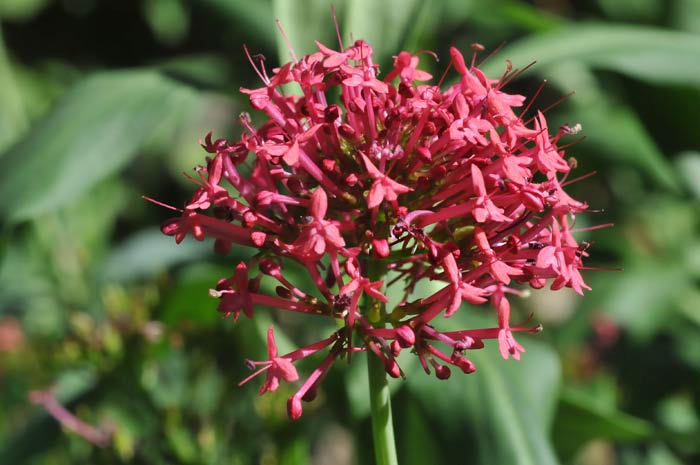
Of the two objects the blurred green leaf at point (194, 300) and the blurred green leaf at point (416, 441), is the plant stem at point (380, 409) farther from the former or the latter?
the blurred green leaf at point (194, 300)

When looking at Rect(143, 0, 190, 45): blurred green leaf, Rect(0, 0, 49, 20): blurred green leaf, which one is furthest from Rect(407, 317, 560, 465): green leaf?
Rect(0, 0, 49, 20): blurred green leaf

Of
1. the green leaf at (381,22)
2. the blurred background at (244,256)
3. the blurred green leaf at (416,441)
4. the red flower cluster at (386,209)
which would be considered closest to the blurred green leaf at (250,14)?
the blurred background at (244,256)

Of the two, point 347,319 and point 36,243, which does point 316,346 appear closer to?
point 347,319

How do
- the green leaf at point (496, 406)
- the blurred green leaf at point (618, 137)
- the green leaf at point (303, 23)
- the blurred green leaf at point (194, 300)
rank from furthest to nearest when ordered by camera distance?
1. the blurred green leaf at point (618, 137)
2. the blurred green leaf at point (194, 300)
3. the green leaf at point (303, 23)
4. the green leaf at point (496, 406)

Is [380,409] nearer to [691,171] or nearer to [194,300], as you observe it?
[194,300]

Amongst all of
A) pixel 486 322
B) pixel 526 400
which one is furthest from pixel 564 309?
pixel 526 400

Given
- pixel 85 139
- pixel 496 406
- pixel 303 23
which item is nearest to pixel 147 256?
pixel 85 139

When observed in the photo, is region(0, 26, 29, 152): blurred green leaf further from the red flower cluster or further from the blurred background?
the red flower cluster
